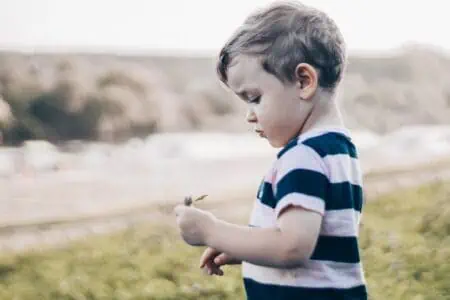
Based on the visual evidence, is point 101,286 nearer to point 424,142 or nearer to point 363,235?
point 363,235

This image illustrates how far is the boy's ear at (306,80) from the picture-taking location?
966mm

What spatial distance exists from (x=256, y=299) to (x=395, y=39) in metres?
1.31

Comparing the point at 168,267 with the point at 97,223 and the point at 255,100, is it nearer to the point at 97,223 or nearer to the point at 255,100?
the point at 97,223

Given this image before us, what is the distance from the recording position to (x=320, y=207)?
92cm

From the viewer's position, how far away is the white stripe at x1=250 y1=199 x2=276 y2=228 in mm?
974

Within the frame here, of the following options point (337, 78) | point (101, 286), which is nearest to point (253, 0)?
point (101, 286)

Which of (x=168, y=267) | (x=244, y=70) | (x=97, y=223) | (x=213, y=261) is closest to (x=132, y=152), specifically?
(x=97, y=223)

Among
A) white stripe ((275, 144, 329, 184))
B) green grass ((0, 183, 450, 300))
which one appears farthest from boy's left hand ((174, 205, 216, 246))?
Answer: green grass ((0, 183, 450, 300))

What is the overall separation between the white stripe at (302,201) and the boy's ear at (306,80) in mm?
132

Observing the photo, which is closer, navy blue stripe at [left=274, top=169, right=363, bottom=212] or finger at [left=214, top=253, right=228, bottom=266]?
navy blue stripe at [left=274, top=169, right=363, bottom=212]

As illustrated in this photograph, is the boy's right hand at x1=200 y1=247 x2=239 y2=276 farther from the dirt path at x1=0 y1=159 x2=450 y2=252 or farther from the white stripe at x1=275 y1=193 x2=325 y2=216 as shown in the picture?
the dirt path at x1=0 y1=159 x2=450 y2=252

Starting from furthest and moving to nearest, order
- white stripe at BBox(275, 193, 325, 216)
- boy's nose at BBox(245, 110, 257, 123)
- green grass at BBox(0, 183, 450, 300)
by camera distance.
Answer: green grass at BBox(0, 183, 450, 300) → boy's nose at BBox(245, 110, 257, 123) → white stripe at BBox(275, 193, 325, 216)

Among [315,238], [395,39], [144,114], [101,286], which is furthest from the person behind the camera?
[395,39]

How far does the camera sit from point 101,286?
63.2 inches
